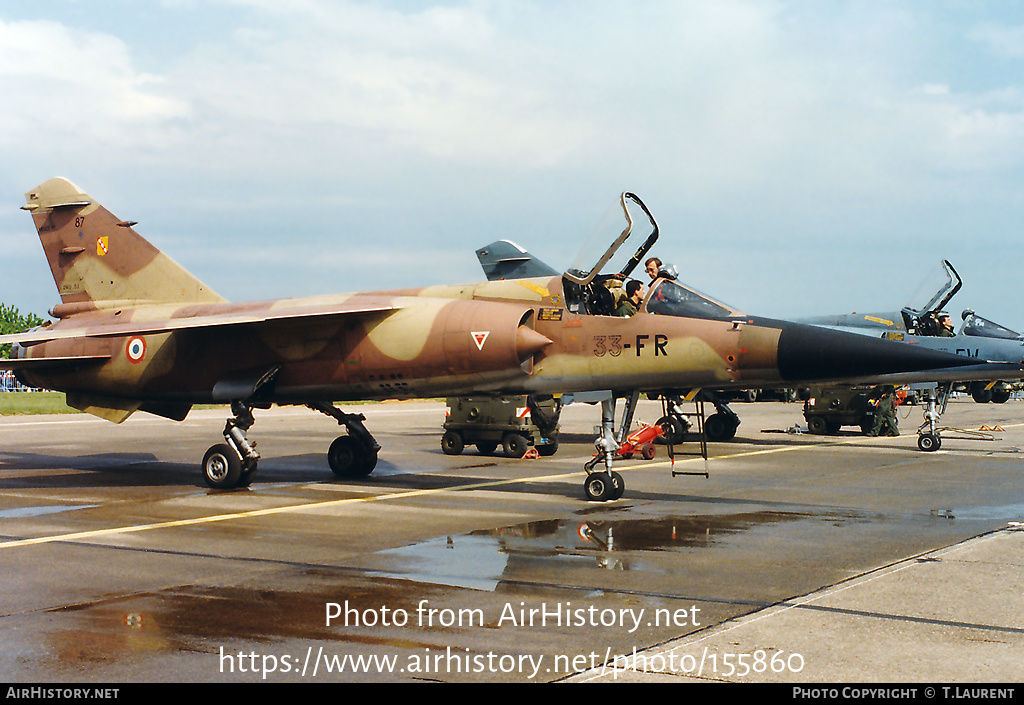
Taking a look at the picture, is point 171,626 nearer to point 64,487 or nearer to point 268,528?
point 268,528

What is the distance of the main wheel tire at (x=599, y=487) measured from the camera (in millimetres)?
12031

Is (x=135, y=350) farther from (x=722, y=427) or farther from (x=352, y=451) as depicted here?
(x=722, y=427)

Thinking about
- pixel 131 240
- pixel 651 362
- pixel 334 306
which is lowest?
pixel 651 362

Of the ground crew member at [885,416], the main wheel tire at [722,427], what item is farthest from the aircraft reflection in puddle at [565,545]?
the ground crew member at [885,416]

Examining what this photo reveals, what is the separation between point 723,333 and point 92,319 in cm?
1094

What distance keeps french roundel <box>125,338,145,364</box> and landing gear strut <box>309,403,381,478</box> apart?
2837 mm

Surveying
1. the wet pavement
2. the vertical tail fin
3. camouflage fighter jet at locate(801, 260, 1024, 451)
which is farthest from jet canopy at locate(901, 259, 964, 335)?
the vertical tail fin

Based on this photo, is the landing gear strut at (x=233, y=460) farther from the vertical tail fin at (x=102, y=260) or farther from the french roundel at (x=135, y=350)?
the vertical tail fin at (x=102, y=260)

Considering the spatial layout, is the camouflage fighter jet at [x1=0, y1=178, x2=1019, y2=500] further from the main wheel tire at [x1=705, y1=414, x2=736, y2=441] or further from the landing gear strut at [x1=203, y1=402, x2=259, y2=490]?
the main wheel tire at [x1=705, y1=414, x2=736, y2=441]

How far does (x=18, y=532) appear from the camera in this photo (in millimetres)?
9734

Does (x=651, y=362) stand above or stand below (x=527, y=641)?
above

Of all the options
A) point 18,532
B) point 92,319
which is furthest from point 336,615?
point 92,319

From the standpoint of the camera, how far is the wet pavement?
516cm

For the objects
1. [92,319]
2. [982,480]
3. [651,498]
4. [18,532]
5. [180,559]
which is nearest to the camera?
[180,559]
